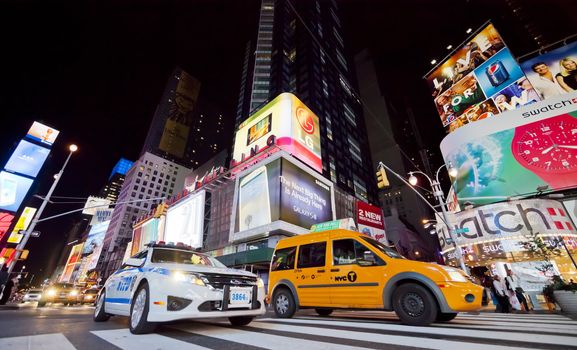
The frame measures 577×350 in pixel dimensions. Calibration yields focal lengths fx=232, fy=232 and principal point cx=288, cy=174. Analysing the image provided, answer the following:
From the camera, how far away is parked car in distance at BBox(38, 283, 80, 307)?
618 inches

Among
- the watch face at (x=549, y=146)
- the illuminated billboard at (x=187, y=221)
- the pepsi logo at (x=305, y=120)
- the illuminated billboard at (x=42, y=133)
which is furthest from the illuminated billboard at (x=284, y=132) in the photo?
the watch face at (x=549, y=146)

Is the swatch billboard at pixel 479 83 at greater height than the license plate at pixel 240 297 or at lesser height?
greater

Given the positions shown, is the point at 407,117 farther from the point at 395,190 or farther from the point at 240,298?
the point at 240,298

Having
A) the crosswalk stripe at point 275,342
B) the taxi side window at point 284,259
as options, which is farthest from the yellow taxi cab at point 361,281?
the crosswalk stripe at point 275,342

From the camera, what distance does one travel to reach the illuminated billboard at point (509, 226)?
1499 cm

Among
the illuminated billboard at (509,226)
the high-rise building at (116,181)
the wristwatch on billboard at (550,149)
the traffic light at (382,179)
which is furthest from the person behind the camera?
the high-rise building at (116,181)

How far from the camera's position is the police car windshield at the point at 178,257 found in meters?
4.89

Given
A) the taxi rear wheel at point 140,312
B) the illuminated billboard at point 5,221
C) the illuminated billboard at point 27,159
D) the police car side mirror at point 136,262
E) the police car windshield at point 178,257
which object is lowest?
the taxi rear wheel at point 140,312

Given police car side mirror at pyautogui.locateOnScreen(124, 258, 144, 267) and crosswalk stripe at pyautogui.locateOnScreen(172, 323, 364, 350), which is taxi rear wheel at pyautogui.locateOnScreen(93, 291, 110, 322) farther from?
crosswalk stripe at pyautogui.locateOnScreen(172, 323, 364, 350)

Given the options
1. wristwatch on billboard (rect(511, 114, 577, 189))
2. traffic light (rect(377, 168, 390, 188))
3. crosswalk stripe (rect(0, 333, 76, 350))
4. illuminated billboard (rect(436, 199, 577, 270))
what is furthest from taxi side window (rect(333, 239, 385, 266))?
wristwatch on billboard (rect(511, 114, 577, 189))

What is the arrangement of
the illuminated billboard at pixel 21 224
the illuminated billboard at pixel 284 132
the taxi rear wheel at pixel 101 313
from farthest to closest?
the illuminated billboard at pixel 284 132 < the illuminated billboard at pixel 21 224 < the taxi rear wheel at pixel 101 313

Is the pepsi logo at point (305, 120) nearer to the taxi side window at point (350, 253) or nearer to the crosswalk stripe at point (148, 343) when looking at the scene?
the taxi side window at point (350, 253)

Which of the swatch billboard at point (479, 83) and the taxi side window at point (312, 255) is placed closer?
the taxi side window at point (312, 255)

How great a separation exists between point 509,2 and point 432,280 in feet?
125
